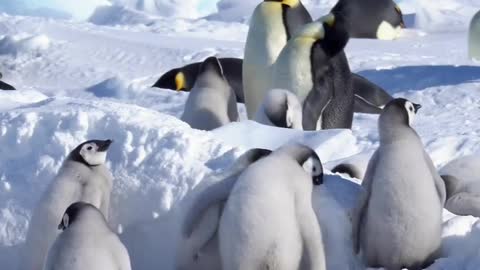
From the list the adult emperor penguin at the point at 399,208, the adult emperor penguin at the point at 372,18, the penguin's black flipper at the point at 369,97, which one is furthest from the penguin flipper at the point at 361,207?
the adult emperor penguin at the point at 372,18

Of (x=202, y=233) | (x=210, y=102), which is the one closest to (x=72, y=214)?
(x=202, y=233)

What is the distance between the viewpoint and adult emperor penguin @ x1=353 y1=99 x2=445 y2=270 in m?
3.41

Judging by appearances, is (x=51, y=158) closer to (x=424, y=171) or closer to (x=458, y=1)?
(x=424, y=171)

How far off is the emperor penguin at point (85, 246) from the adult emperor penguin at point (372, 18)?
32.5ft

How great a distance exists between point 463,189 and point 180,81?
4366mm

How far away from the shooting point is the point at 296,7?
7.54 metres

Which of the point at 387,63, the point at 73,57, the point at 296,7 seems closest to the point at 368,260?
the point at 296,7

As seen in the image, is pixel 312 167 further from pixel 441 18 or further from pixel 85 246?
pixel 441 18

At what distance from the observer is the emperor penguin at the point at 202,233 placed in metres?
3.37

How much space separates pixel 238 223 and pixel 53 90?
17.2ft

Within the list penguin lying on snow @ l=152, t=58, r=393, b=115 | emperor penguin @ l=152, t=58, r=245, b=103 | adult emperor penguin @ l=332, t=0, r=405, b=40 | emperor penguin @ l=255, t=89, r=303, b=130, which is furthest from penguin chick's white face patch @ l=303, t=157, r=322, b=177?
adult emperor penguin @ l=332, t=0, r=405, b=40

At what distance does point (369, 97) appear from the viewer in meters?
7.68

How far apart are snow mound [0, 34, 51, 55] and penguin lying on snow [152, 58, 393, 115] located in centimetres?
163

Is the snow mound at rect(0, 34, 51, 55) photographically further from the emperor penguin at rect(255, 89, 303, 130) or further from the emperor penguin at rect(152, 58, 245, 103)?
the emperor penguin at rect(255, 89, 303, 130)
